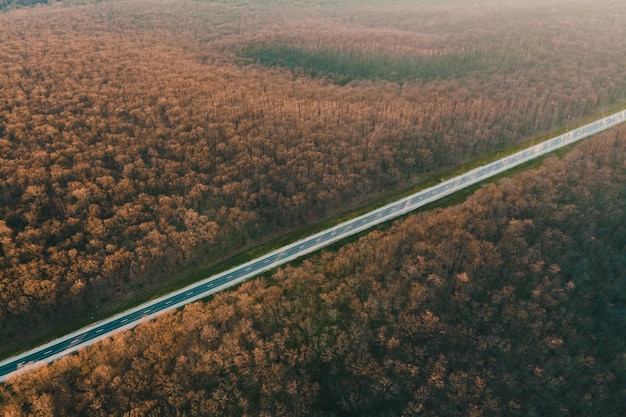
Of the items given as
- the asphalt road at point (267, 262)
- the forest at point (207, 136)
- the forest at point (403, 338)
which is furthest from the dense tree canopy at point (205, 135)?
the forest at point (403, 338)

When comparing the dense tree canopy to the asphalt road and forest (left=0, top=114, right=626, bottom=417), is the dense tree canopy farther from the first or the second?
forest (left=0, top=114, right=626, bottom=417)

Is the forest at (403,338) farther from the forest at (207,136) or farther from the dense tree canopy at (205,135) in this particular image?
the dense tree canopy at (205,135)

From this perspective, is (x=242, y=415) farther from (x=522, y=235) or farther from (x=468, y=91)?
(x=468, y=91)

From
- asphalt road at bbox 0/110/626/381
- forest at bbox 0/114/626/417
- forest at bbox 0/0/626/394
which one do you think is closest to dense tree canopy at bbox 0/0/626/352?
forest at bbox 0/0/626/394

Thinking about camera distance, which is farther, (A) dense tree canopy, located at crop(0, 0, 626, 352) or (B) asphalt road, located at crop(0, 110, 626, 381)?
(A) dense tree canopy, located at crop(0, 0, 626, 352)

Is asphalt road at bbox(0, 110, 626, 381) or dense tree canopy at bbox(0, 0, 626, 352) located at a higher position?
dense tree canopy at bbox(0, 0, 626, 352)

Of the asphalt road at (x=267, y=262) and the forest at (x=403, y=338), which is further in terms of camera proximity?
the asphalt road at (x=267, y=262)

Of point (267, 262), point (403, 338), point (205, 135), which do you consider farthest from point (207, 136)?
point (403, 338)

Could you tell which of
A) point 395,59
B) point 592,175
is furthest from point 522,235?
point 395,59
